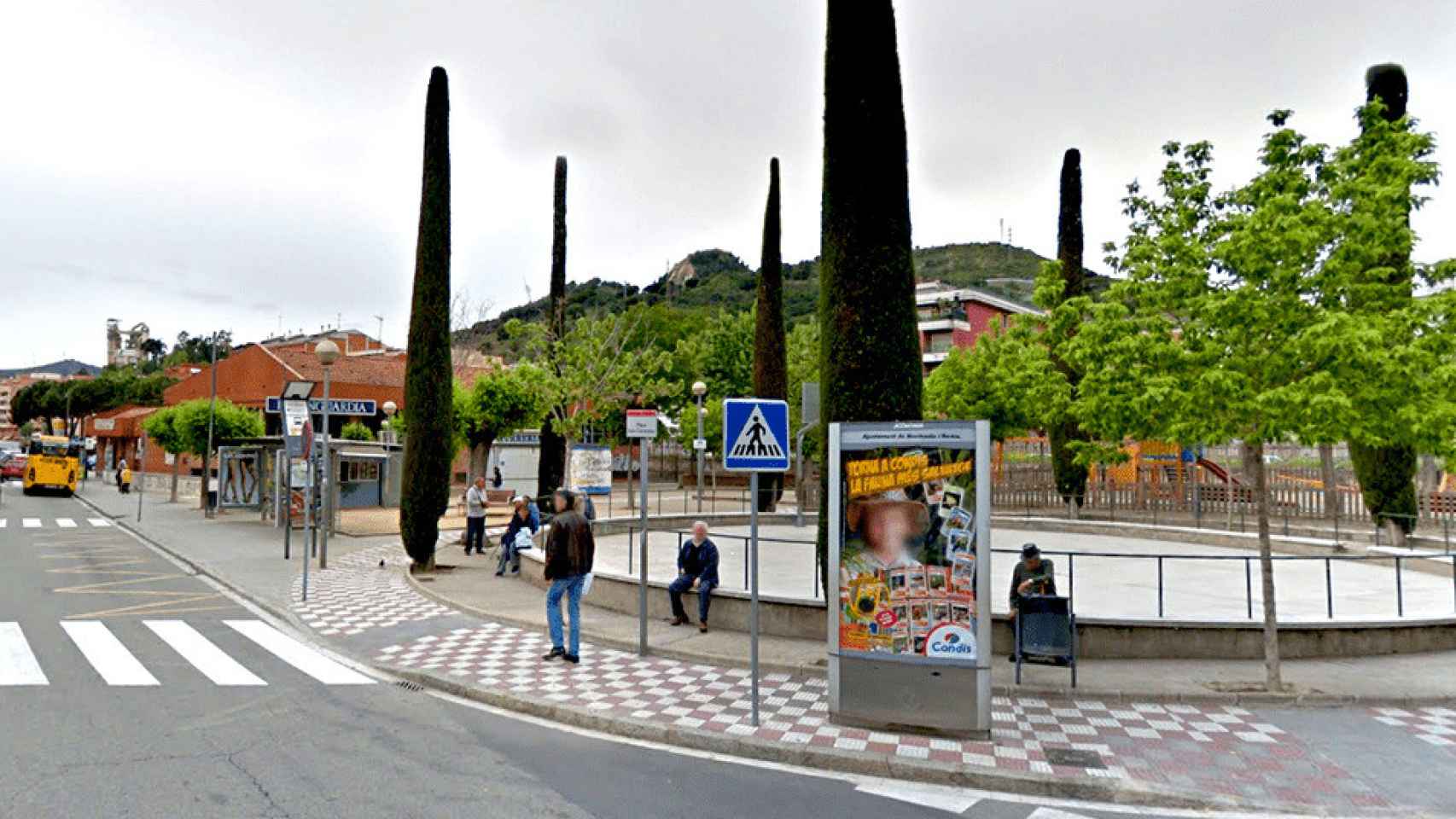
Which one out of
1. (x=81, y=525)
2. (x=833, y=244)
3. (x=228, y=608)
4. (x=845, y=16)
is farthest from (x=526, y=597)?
(x=81, y=525)

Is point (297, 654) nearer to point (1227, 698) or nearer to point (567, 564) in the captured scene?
point (567, 564)

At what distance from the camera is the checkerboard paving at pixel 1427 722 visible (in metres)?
7.41

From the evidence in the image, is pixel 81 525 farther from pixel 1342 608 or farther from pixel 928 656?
pixel 1342 608

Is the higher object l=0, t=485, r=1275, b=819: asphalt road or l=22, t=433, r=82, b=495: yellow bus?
l=22, t=433, r=82, b=495: yellow bus

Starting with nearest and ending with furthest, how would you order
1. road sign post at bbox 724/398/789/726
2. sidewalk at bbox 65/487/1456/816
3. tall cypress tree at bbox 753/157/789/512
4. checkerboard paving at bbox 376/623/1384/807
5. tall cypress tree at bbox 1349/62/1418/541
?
sidewalk at bbox 65/487/1456/816
checkerboard paving at bbox 376/623/1384/807
road sign post at bbox 724/398/789/726
tall cypress tree at bbox 1349/62/1418/541
tall cypress tree at bbox 753/157/789/512

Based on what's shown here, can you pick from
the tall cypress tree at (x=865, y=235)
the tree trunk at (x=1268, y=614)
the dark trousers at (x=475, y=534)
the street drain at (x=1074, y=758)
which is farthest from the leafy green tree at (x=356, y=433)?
the street drain at (x=1074, y=758)

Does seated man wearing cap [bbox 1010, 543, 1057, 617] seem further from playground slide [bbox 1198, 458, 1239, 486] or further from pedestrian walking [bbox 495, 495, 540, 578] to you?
playground slide [bbox 1198, 458, 1239, 486]

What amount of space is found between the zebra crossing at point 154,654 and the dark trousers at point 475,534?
7470mm

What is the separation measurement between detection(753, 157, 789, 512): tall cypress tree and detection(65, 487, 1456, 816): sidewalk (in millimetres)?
20460

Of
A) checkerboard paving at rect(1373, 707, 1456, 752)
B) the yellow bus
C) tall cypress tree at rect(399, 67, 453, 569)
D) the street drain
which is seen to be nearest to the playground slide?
checkerboard paving at rect(1373, 707, 1456, 752)

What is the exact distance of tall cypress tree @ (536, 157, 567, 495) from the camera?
33.4 meters

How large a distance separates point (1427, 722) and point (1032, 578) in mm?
3464

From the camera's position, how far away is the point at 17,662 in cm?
944

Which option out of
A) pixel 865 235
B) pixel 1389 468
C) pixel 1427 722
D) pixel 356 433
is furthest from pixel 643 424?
pixel 356 433
